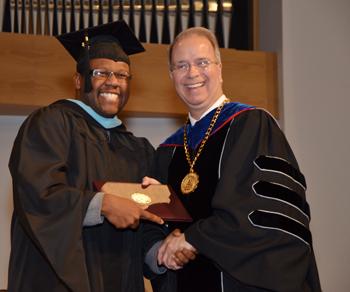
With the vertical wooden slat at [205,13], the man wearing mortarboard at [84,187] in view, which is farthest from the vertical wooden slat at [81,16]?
the man wearing mortarboard at [84,187]

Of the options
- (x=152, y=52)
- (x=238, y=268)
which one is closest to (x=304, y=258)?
(x=238, y=268)

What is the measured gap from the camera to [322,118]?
6.04 meters

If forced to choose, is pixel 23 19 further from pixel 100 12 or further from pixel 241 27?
pixel 241 27

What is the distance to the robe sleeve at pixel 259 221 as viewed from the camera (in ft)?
9.73

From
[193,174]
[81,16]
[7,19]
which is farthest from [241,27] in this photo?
[193,174]

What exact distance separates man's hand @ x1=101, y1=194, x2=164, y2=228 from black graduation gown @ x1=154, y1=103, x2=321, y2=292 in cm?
25

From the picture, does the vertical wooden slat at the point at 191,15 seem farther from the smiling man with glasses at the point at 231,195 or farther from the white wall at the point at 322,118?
the smiling man with glasses at the point at 231,195

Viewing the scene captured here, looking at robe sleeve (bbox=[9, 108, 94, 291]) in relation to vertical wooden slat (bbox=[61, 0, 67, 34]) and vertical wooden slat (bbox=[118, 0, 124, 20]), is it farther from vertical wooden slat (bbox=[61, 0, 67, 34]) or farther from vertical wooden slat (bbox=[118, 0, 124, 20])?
vertical wooden slat (bbox=[118, 0, 124, 20])

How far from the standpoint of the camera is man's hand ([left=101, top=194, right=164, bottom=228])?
117 inches

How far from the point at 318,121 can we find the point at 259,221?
10.6ft

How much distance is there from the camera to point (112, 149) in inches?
136

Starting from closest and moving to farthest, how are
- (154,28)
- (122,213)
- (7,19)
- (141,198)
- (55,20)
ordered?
(122,213) < (141,198) < (7,19) < (55,20) < (154,28)

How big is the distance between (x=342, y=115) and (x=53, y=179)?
12.2 ft

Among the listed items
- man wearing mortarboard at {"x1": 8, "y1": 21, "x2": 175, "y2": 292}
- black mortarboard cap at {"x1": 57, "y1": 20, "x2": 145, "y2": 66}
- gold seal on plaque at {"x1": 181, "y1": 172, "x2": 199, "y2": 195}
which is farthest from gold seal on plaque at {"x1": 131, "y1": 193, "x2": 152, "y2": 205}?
black mortarboard cap at {"x1": 57, "y1": 20, "x2": 145, "y2": 66}
